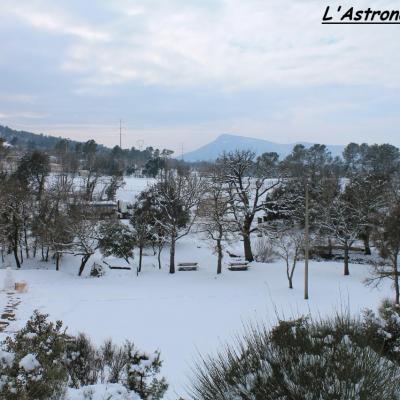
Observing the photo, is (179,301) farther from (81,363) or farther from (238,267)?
(81,363)

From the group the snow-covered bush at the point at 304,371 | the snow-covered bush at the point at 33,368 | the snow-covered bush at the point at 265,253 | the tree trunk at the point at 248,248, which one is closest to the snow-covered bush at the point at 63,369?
the snow-covered bush at the point at 33,368

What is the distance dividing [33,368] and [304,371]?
3.28m

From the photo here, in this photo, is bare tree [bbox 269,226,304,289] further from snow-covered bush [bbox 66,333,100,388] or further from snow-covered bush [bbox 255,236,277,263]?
snow-covered bush [bbox 66,333,100,388]

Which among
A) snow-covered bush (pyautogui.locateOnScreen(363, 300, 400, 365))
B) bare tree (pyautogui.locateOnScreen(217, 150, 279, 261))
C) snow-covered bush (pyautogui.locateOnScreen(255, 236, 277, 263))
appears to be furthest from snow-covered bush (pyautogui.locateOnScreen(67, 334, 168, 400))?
snow-covered bush (pyautogui.locateOnScreen(255, 236, 277, 263))

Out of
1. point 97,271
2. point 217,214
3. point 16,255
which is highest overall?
point 217,214

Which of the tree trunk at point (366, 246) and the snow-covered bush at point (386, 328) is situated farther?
the tree trunk at point (366, 246)

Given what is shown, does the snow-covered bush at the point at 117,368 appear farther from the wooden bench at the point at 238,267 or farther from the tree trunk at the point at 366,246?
the tree trunk at the point at 366,246

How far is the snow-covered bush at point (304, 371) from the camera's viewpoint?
11.8ft

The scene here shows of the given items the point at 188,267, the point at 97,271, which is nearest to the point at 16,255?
the point at 97,271

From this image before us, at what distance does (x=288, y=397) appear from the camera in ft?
11.9

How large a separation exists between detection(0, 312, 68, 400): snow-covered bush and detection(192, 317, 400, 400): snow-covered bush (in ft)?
6.06

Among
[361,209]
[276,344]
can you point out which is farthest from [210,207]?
[276,344]

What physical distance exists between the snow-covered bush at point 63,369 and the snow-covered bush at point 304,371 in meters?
1.93

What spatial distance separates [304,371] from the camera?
378cm
